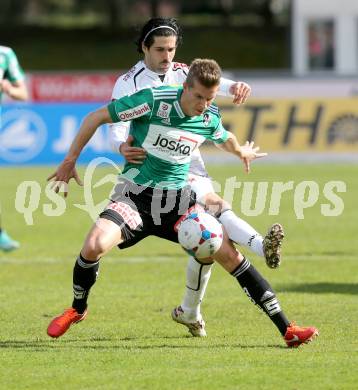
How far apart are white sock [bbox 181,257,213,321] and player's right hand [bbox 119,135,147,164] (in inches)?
36.0

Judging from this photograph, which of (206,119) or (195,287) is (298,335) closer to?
(195,287)

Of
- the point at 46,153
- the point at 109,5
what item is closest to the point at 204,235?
the point at 46,153

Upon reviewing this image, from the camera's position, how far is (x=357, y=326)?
812cm

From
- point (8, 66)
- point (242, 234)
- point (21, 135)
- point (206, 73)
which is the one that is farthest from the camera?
point (21, 135)

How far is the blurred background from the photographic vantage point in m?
22.3

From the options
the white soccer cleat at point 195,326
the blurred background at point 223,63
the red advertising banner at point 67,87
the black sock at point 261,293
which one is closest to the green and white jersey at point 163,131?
the black sock at point 261,293

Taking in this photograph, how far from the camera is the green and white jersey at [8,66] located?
41.4 feet

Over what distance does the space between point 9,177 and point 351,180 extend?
6.32 metres

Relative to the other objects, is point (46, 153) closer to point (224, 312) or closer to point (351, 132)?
point (351, 132)

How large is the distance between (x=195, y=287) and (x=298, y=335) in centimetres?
104

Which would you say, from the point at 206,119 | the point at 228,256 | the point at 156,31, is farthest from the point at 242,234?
the point at 156,31

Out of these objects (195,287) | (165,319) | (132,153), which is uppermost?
(132,153)

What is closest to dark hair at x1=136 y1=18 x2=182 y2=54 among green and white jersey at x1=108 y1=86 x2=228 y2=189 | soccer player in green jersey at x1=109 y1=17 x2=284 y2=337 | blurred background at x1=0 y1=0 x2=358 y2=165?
soccer player in green jersey at x1=109 y1=17 x2=284 y2=337

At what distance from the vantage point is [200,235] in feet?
23.9
